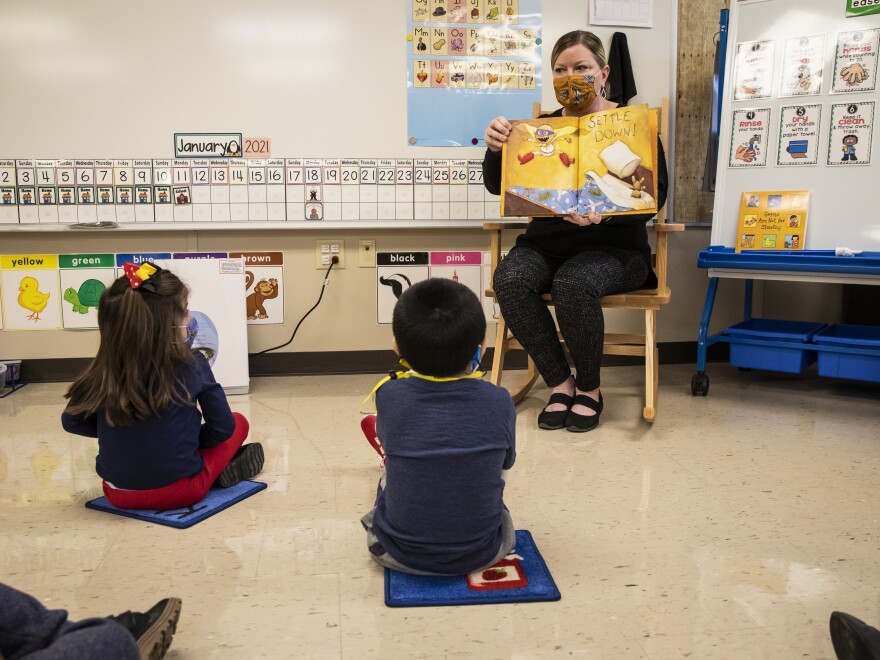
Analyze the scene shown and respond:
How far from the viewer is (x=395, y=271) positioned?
314 cm

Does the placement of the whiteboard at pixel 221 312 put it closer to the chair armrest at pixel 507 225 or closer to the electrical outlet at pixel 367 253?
the electrical outlet at pixel 367 253

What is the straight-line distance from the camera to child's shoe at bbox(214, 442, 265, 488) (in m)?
1.81

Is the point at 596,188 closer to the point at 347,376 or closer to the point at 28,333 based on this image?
the point at 347,376

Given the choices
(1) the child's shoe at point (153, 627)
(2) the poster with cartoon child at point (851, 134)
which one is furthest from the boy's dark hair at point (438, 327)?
(2) the poster with cartoon child at point (851, 134)

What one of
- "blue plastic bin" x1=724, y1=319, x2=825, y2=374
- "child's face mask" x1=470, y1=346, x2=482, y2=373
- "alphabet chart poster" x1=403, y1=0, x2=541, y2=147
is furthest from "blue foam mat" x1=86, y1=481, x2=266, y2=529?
"blue plastic bin" x1=724, y1=319, x2=825, y2=374

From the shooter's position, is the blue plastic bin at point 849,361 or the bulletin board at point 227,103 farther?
the bulletin board at point 227,103

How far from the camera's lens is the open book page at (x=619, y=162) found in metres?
2.26

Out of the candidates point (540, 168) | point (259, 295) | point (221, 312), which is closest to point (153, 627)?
point (540, 168)

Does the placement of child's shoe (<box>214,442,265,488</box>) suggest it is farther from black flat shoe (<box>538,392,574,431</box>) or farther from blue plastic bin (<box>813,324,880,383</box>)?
blue plastic bin (<box>813,324,880,383</box>)

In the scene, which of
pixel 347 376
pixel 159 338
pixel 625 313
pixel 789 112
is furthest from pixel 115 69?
pixel 789 112

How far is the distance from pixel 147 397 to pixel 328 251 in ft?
5.29

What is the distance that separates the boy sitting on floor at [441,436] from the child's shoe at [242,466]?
2.09 ft

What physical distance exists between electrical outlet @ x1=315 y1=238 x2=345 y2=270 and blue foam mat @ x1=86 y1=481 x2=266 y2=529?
4.70 ft

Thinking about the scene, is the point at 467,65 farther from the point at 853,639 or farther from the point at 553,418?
the point at 853,639
